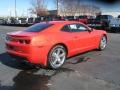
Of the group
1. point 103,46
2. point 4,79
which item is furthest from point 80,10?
point 4,79

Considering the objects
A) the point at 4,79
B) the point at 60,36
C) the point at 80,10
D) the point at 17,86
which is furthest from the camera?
the point at 80,10

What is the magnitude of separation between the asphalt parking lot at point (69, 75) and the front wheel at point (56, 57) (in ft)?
0.64

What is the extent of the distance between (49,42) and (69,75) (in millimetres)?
1159

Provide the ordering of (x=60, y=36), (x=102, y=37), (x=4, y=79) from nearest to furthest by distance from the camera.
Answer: (x=4, y=79)
(x=60, y=36)
(x=102, y=37)

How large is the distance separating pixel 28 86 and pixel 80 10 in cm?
6016

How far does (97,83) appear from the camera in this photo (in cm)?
636

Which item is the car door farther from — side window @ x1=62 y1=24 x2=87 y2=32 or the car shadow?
the car shadow

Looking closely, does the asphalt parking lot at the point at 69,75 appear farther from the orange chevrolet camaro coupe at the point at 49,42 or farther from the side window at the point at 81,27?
the side window at the point at 81,27

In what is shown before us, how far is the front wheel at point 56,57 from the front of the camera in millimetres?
7759

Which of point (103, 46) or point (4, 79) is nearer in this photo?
point (4, 79)

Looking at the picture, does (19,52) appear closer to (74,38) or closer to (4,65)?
(4,65)

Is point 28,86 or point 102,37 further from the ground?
point 102,37

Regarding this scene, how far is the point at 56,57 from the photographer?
796cm

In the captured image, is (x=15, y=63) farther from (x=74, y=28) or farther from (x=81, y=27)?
(x=81, y=27)
